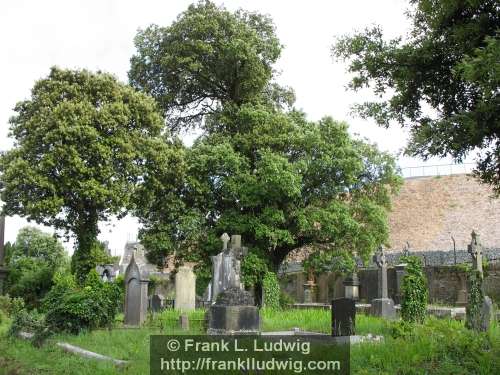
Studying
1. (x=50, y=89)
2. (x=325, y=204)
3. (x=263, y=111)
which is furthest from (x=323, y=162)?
(x=50, y=89)

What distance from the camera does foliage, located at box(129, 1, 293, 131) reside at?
25797 millimetres

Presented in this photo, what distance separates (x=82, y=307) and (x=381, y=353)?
806 cm

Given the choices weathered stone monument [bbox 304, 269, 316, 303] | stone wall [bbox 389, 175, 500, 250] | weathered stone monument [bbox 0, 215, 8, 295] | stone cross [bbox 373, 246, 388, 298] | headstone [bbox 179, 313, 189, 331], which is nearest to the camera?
headstone [bbox 179, 313, 189, 331]

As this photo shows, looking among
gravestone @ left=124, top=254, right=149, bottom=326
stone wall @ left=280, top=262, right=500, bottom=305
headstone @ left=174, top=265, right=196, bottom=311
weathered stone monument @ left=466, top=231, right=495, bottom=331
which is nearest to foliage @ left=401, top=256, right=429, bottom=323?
weathered stone monument @ left=466, top=231, right=495, bottom=331

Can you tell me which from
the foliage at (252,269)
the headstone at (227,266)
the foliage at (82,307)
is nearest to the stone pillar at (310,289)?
the foliage at (252,269)

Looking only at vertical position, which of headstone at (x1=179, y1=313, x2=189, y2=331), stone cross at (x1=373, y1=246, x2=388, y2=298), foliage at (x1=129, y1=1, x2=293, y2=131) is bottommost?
headstone at (x1=179, y1=313, x2=189, y2=331)

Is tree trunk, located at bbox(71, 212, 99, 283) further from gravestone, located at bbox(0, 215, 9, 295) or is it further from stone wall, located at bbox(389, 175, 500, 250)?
stone wall, located at bbox(389, 175, 500, 250)

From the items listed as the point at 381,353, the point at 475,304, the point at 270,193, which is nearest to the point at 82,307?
the point at 381,353

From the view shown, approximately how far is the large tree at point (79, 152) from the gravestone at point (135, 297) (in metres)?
5.22

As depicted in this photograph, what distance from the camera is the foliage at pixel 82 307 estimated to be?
13.7 meters

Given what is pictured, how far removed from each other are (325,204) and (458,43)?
15416 mm

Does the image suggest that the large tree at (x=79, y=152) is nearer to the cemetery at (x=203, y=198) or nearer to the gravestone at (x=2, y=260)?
the cemetery at (x=203, y=198)

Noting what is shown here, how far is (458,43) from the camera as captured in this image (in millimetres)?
9570

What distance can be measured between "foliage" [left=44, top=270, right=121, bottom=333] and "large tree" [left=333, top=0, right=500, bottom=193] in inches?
318
